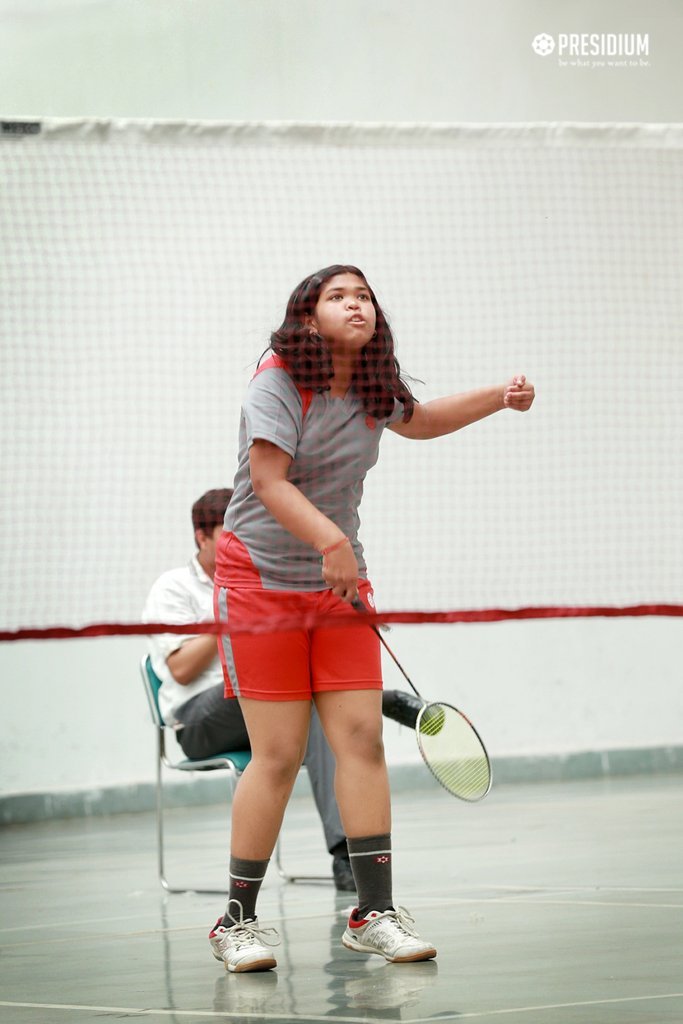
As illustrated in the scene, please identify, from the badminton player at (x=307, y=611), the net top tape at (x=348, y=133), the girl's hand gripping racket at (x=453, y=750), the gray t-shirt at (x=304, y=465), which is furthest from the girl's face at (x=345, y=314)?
the girl's hand gripping racket at (x=453, y=750)

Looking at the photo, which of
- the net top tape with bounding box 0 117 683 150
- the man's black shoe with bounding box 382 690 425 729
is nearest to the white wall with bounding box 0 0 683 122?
the net top tape with bounding box 0 117 683 150

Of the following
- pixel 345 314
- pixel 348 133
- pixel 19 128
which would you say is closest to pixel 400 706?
pixel 345 314

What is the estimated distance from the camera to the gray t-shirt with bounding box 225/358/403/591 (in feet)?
12.1

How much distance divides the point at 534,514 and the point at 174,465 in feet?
5.98

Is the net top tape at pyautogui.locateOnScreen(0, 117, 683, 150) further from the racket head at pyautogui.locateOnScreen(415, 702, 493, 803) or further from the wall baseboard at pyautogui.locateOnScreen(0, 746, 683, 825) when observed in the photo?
the wall baseboard at pyautogui.locateOnScreen(0, 746, 683, 825)

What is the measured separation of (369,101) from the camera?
9.36 m

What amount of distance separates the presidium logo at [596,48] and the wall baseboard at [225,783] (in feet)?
14.1

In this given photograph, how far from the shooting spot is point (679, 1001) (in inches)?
119

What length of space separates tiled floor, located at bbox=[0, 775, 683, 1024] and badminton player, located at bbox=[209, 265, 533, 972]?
0.55 ft

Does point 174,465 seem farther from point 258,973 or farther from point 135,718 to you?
point 258,973

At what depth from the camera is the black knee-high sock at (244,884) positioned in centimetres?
372

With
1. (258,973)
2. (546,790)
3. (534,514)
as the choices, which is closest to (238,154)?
(534,514)

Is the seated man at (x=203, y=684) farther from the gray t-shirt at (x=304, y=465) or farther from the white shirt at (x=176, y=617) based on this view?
the gray t-shirt at (x=304, y=465)

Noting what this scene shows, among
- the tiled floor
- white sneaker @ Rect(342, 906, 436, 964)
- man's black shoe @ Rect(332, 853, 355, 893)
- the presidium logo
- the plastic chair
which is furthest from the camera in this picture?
the presidium logo
